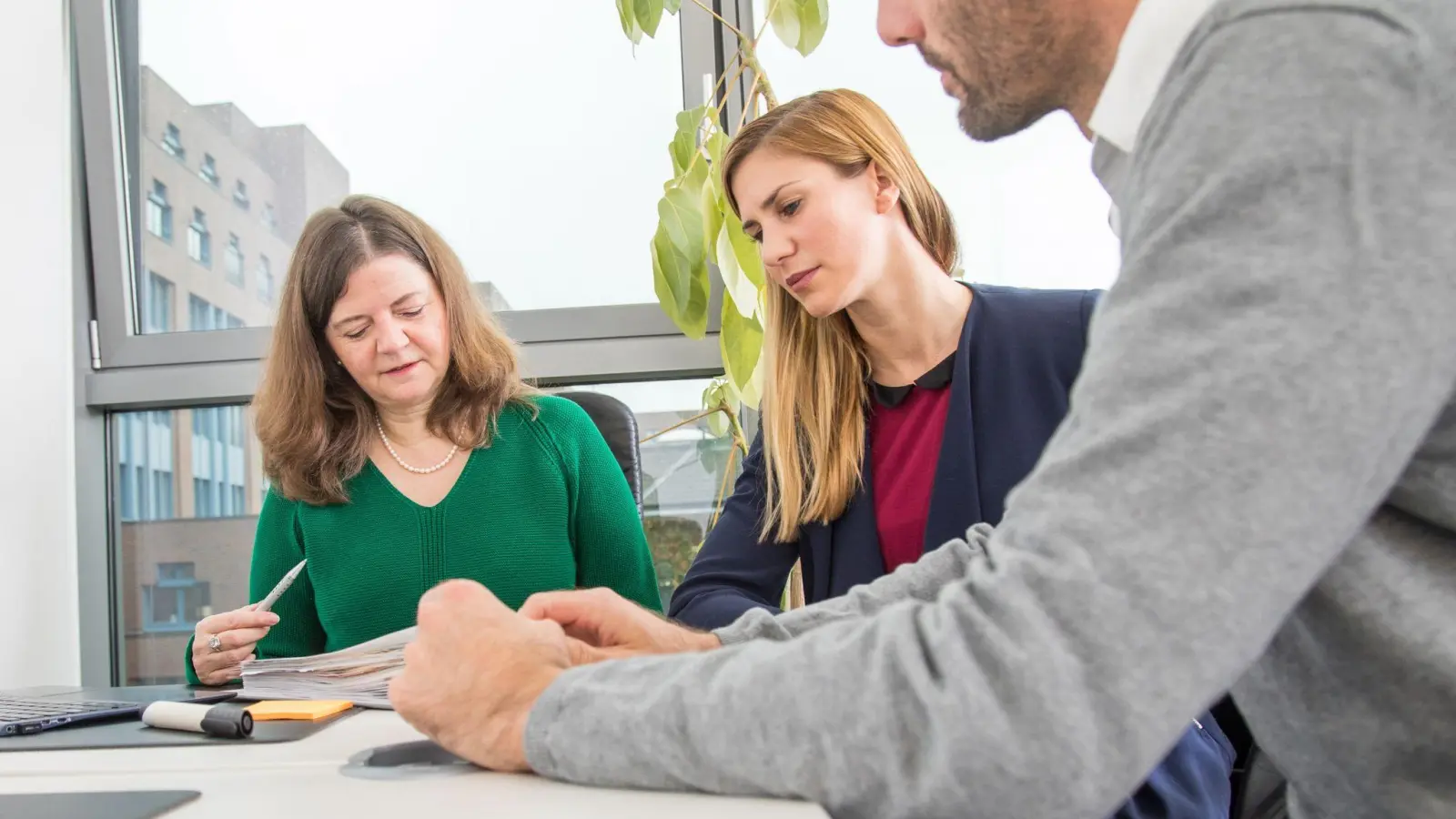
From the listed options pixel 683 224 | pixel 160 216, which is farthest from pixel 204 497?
pixel 683 224

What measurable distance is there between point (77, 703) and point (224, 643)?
0.76ft

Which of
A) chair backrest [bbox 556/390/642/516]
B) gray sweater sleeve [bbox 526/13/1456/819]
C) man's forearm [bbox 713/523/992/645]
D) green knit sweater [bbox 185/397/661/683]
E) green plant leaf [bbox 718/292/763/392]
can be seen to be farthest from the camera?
green plant leaf [bbox 718/292/763/392]

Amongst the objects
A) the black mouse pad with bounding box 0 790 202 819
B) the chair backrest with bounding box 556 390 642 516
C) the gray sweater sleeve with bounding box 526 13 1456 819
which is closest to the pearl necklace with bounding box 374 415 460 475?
the chair backrest with bounding box 556 390 642 516

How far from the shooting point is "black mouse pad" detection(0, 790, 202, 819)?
565 millimetres

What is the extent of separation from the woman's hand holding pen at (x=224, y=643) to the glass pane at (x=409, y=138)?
1.30 meters

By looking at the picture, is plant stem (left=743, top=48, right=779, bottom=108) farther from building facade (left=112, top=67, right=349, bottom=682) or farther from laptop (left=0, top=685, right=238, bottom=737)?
laptop (left=0, top=685, right=238, bottom=737)

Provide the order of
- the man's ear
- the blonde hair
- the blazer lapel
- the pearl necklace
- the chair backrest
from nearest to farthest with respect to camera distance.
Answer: the blazer lapel < the blonde hair < the man's ear < the pearl necklace < the chair backrest

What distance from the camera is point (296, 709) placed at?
988 millimetres

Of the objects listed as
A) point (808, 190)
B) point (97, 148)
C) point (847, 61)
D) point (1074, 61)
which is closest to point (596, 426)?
point (808, 190)

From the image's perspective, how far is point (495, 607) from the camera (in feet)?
2.02

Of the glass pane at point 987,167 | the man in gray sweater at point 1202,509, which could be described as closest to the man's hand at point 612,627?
the man in gray sweater at point 1202,509

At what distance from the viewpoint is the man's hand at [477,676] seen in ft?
1.86

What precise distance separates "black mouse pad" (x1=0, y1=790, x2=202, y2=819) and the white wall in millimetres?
2078

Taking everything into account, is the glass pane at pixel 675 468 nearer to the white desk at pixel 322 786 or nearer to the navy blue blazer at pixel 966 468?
the navy blue blazer at pixel 966 468
